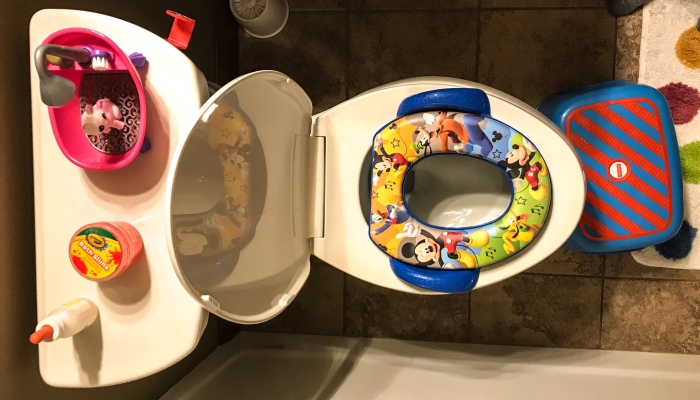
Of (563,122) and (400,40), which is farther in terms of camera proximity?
(400,40)

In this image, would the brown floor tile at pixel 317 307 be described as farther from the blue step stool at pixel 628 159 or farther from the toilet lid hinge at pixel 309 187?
the blue step stool at pixel 628 159

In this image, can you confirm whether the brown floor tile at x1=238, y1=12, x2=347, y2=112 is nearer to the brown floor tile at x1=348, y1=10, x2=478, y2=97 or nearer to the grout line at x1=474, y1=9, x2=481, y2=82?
the brown floor tile at x1=348, y1=10, x2=478, y2=97

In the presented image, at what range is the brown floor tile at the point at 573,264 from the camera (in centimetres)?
125

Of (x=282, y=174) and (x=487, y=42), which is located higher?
(x=487, y=42)

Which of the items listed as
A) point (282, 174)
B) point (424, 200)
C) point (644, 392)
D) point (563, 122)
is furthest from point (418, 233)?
point (644, 392)

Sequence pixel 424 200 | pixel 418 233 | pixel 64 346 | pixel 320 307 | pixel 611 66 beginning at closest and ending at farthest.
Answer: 1. pixel 64 346
2. pixel 418 233
3. pixel 424 200
4. pixel 611 66
5. pixel 320 307

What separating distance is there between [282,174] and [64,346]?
1.39 ft

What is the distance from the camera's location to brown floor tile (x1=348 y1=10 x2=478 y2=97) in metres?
1.24

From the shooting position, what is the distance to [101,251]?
0.69 m

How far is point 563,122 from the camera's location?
1018mm

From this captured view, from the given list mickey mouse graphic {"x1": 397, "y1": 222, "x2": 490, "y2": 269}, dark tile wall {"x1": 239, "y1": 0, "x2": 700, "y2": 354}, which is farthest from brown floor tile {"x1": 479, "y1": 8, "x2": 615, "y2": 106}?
mickey mouse graphic {"x1": 397, "y1": 222, "x2": 490, "y2": 269}

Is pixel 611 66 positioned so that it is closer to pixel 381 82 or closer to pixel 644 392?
pixel 381 82

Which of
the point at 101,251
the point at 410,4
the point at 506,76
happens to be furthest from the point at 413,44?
the point at 101,251

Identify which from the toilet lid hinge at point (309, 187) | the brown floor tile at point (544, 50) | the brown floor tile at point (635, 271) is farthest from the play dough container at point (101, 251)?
the brown floor tile at point (635, 271)
